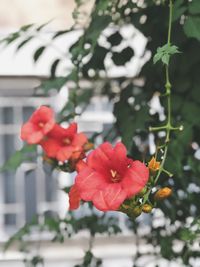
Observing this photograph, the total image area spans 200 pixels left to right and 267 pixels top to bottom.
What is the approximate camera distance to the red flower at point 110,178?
1.27 m

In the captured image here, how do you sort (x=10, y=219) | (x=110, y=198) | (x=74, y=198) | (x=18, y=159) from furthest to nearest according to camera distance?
1. (x=10, y=219)
2. (x=18, y=159)
3. (x=74, y=198)
4. (x=110, y=198)

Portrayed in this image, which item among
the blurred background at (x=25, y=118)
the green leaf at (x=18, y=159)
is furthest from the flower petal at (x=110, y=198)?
the blurred background at (x=25, y=118)

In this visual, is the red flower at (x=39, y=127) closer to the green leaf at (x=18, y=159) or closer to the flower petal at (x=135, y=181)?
the green leaf at (x=18, y=159)

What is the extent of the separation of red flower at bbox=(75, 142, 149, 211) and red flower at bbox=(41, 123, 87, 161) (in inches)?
15.8

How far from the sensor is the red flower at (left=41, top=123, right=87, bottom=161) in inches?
70.2

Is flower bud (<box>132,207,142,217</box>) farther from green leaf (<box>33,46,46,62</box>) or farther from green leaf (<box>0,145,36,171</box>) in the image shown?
green leaf (<box>33,46,46,62</box>)

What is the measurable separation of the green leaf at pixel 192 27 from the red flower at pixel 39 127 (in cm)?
37

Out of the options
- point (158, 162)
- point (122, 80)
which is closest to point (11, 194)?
point (122, 80)

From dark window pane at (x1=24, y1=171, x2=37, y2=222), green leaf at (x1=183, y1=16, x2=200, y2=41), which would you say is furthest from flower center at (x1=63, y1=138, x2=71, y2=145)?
dark window pane at (x1=24, y1=171, x2=37, y2=222)

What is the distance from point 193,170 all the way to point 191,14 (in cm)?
43

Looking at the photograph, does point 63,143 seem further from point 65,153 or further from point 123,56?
point 123,56

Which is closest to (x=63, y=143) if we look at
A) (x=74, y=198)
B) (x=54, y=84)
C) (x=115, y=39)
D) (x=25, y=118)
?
(x=74, y=198)

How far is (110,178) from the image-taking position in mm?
1333

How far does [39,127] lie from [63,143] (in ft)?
0.23
